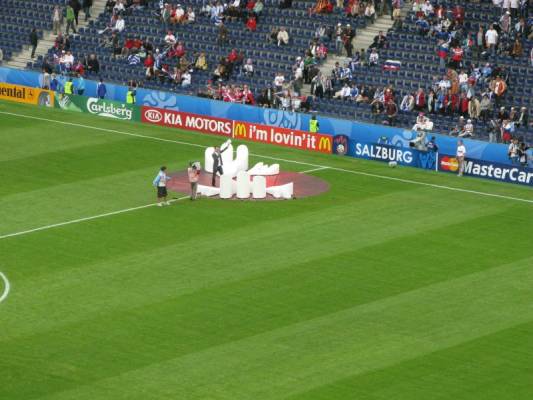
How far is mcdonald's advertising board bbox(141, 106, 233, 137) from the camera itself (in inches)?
2653

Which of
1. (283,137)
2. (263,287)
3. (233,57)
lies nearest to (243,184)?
(283,137)

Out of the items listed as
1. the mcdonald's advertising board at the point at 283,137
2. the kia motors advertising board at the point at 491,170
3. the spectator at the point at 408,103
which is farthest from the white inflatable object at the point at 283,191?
the spectator at the point at 408,103

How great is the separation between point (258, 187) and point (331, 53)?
20.8 m

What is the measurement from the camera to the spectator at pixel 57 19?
82.1m

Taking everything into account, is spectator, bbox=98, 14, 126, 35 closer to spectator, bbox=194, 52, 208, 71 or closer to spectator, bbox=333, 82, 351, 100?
spectator, bbox=194, 52, 208, 71

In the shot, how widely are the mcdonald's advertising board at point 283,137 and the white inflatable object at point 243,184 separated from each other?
35.2 ft

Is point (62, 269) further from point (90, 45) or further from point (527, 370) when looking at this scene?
point (90, 45)

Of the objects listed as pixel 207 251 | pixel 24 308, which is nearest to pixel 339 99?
pixel 207 251

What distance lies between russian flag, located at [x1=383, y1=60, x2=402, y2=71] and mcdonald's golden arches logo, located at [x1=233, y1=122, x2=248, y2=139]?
8.46 meters

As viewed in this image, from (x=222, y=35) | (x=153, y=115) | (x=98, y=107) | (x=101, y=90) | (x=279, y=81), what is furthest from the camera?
(x=222, y=35)

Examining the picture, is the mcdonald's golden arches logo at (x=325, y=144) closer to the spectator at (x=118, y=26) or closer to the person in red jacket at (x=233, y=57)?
the person in red jacket at (x=233, y=57)

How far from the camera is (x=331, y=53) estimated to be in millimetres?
73125

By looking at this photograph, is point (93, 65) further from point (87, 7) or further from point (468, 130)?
point (468, 130)

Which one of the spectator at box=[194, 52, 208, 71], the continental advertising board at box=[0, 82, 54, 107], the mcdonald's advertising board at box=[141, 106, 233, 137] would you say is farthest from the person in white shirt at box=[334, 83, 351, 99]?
the continental advertising board at box=[0, 82, 54, 107]
